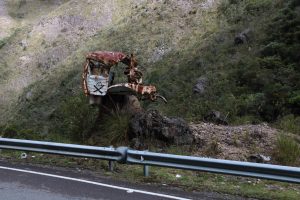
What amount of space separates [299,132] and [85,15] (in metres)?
45.4

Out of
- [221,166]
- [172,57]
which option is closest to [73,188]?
[221,166]

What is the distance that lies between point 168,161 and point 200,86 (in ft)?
54.9

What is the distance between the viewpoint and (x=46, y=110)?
37.0 metres

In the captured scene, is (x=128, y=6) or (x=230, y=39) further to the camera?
(x=128, y=6)

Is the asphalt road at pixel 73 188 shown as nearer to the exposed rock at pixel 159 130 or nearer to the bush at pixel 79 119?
the exposed rock at pixel 159 130

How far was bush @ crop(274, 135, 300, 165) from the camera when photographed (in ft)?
27.5

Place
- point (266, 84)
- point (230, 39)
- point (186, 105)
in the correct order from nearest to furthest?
point (266, 84) → point (186, 105) → point (230, 39)

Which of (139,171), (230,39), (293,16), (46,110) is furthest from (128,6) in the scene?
(139,171)

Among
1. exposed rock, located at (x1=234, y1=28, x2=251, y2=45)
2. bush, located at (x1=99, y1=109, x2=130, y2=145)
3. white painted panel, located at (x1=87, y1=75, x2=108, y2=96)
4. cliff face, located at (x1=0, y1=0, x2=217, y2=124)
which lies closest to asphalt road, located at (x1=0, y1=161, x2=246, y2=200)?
bush, located at (x1=99, y1=109, x2=130, y2=145)

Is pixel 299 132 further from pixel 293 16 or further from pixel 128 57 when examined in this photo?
pixel 293 16

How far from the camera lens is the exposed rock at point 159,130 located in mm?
9852

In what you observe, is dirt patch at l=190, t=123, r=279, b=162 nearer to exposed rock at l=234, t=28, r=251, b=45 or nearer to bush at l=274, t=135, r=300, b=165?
bush at l=274, t=135, r=300, b=165

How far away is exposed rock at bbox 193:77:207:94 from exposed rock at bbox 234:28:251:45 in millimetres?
4010

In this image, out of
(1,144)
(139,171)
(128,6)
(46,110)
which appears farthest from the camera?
(128,6)
